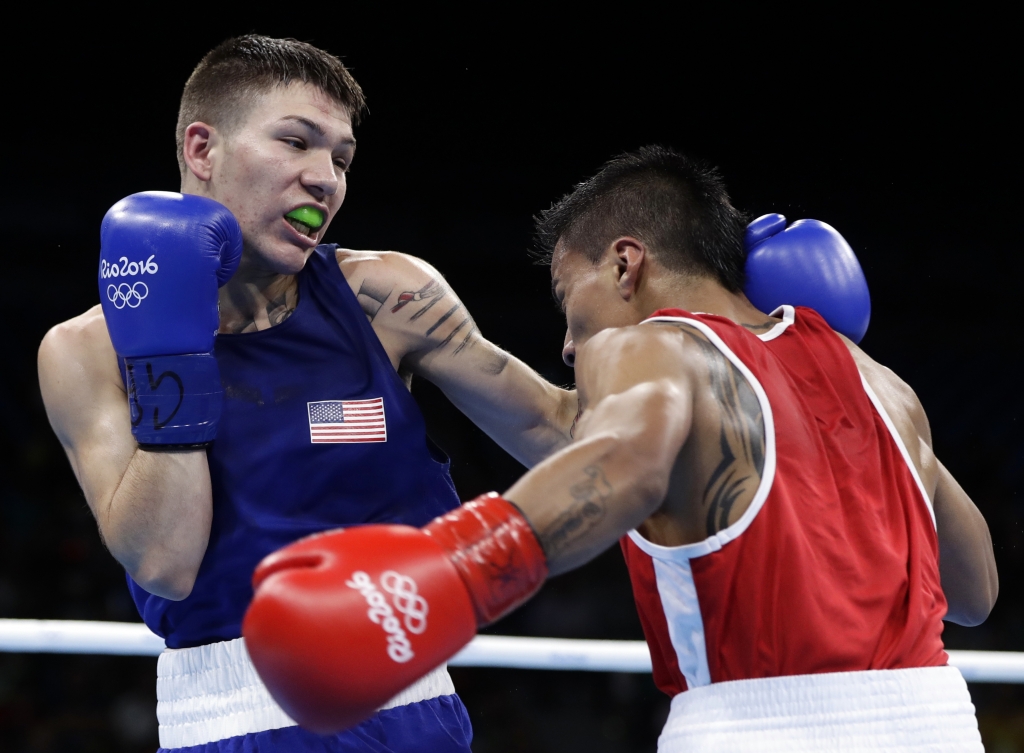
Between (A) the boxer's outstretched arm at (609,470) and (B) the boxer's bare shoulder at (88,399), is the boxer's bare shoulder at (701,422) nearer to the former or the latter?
(A) the boxer's outstretched arm at (609,470)

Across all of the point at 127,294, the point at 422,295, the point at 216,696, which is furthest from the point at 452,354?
the point at 216,696

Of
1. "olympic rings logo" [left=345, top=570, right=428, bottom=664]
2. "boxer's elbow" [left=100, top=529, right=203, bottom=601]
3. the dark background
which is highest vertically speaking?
"olympic rings logo" [left=345, top=570, right=428, bottom=664]

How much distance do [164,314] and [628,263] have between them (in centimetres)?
87

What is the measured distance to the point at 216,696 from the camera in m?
2.03

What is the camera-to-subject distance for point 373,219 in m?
8.91

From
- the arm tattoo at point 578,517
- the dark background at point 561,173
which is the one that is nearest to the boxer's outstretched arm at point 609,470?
the arm tattoo at point 578,517

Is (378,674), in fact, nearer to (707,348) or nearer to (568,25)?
(707,348)

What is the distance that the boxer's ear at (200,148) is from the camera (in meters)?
2.31

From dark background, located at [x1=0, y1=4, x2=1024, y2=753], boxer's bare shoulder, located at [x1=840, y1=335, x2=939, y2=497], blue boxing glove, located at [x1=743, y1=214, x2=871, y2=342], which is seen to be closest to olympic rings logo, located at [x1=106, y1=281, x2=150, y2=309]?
blue boxing glove, located at [x1=743, y1=214, x2=871, y2=342]

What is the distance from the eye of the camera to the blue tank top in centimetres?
206

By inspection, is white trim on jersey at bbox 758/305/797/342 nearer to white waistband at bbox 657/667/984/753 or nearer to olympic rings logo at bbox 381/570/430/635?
white waistband at bbox 657/667/984/753

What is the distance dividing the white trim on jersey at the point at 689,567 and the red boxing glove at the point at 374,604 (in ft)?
1.29

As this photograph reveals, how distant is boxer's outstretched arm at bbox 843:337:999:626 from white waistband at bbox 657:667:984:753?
41cm

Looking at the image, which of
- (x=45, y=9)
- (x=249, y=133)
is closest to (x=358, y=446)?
(x=249, y=133)
